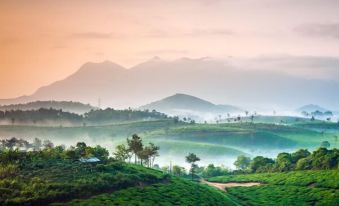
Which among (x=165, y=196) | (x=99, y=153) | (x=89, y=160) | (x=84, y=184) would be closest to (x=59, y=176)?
(x=84, y=184)

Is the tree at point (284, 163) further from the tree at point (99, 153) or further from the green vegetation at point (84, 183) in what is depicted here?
the tree at point (99, 153)

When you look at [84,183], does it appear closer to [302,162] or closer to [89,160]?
[89,160]

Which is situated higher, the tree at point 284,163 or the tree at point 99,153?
the tree at point 99,153

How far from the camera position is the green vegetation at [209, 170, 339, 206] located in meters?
95.9

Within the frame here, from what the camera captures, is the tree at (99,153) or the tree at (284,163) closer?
the tree at (99,153)

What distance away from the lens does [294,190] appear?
102688 mm

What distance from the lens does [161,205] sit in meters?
78.1

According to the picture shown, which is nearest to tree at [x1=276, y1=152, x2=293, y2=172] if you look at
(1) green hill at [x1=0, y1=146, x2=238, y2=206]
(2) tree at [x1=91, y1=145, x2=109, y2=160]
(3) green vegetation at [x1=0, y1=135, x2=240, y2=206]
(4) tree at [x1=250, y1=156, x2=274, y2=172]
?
(4) tree at [x1=250, y1=156, x2=274, y2=172]

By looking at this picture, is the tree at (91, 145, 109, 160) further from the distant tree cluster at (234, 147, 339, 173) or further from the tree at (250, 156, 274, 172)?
the tree at (250, 156, 274, 172)

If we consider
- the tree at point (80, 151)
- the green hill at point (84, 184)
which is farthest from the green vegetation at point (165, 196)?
the tree at point (80, 151)

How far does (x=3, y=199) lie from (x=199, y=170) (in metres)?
110

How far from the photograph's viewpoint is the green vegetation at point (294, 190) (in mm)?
95931

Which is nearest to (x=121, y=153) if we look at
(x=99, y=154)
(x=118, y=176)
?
(x=99, y=154)

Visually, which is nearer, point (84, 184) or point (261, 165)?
point (84, 184)
